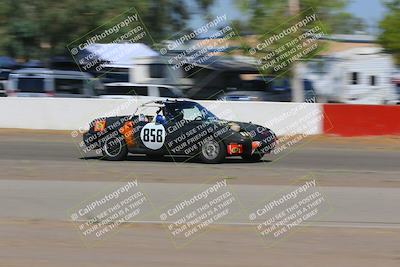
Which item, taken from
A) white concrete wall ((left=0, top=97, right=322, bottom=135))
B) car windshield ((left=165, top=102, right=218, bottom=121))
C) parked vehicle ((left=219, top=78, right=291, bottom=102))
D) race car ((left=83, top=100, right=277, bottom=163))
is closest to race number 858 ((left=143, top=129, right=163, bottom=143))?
race car ((left=83, top=100, right=277, bottom=163))

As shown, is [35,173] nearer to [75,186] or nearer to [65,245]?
[75,186]

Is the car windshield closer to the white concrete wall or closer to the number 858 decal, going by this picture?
the number 858 decal

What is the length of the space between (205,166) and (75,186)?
4.06 m

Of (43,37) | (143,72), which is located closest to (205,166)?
(143,72)

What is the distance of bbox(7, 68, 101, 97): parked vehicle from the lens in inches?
1117

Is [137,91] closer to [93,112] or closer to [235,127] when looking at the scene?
[93,112]

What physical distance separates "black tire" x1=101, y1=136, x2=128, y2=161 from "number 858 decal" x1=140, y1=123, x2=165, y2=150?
46 cm

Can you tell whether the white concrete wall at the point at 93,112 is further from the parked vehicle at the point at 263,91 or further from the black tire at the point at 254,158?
the parked vehicle at the point at 263,91

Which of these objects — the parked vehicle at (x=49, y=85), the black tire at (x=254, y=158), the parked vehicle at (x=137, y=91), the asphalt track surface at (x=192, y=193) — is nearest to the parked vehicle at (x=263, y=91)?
the parked vehicle at (x=137, y=91)

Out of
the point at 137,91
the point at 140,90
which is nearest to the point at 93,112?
the point at 137,91

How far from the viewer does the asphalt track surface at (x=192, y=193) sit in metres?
7.29

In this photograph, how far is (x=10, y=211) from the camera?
9.80 meters

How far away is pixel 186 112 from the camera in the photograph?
15.8m

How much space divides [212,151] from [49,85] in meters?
14.0
